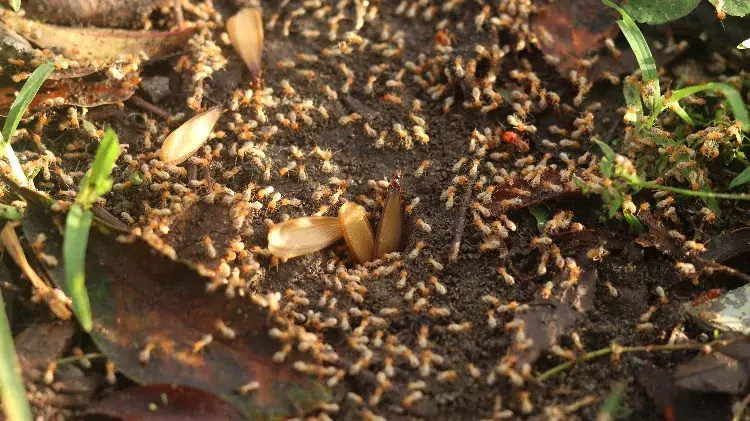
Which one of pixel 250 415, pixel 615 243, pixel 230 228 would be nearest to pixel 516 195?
pixel 615 243

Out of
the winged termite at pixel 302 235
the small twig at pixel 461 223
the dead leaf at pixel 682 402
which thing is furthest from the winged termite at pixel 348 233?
the dead leaf at pixel 682 402

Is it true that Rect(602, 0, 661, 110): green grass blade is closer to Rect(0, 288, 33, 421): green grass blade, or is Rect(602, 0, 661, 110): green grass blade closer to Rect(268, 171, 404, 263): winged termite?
Rect(268, 171, 404, 263): winged termite

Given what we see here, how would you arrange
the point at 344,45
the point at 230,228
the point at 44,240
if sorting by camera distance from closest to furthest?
1. the point at 44,240
2. the point at 230,228
3. the point at 344,45

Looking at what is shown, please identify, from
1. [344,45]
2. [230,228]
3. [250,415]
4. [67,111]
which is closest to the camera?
[250,415]

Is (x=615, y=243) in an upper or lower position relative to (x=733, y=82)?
lower

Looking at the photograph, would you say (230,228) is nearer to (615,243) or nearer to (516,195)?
(516,195)

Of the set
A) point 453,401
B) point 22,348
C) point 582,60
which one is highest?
point 582,60

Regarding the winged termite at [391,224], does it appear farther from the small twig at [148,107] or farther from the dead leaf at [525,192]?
the small twig at [148,107]
